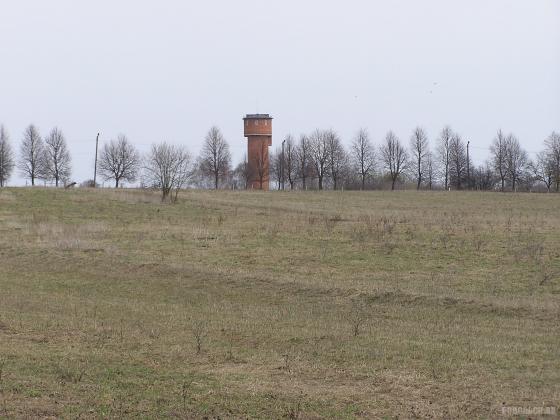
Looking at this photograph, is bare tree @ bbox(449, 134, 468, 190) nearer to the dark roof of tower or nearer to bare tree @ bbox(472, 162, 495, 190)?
bare tree @ bbox(472, 162, 495, 190)

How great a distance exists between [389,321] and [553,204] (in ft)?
185

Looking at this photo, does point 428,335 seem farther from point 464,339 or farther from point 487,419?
point 487,419

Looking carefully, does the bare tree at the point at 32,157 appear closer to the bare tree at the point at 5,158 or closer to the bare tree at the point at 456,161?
the bare tree at the point at 5,158

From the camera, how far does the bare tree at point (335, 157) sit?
353ft

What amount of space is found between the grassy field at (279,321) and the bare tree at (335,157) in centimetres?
7627

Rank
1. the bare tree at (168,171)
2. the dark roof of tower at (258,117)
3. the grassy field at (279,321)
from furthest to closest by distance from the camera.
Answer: the dark roof of tower at (258,117) < the bare tree at (168,171) < the grassy field at (279,321)

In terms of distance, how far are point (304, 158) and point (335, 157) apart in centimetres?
481

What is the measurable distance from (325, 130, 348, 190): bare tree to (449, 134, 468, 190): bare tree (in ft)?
55.8

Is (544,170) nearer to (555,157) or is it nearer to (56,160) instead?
(555,157)

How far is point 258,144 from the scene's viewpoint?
326 ft

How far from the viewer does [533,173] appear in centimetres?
10969

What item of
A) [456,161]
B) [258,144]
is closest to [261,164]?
[258,144]

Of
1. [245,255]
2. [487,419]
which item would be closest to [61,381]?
[487,419]

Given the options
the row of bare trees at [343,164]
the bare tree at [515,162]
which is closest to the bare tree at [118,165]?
the row of bare trees at [343,164]
